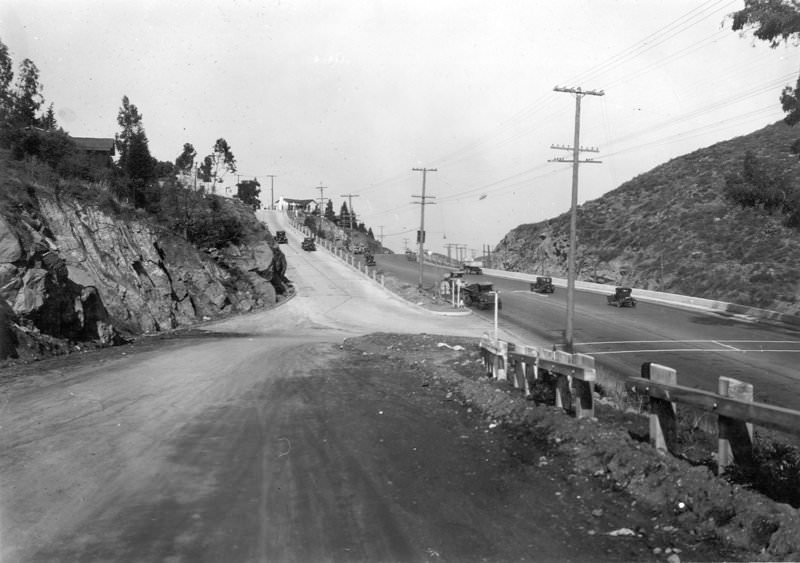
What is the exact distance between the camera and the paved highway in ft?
68.5

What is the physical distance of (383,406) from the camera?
34.9 ft

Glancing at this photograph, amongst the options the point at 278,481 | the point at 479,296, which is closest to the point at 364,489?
the point at 278,481

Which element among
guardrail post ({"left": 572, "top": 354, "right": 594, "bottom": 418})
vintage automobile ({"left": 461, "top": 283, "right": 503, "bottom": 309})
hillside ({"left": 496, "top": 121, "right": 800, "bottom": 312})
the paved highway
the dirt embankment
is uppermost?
hillside ({"left": 496, "top": 121, "right": 800, "bottom": 312})

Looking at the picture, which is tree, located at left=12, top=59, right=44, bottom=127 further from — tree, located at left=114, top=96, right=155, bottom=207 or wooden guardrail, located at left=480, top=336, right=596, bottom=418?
wooden guardrail, located at left=480, top=336, right=596, bottom=418

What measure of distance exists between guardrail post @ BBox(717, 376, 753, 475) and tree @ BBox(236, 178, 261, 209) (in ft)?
464

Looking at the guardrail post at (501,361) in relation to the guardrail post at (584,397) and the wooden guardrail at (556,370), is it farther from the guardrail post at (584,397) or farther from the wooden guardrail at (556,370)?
the guardrail post at (584,397)

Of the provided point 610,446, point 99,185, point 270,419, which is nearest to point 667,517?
point 610,446

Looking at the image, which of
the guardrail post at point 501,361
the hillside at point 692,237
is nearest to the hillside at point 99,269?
the guardrail post at point 501,361

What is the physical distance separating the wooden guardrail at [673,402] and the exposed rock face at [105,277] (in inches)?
510

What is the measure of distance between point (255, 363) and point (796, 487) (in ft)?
42.6

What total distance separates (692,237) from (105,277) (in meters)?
56.0

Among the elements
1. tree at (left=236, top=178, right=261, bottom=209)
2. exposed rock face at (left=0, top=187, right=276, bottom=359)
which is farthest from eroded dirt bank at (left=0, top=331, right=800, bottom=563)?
tree at (left=236, top=178, right=261, bottom=209)

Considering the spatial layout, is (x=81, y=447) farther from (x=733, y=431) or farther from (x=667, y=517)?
(x=733, y=431)

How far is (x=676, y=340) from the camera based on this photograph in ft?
98.3
